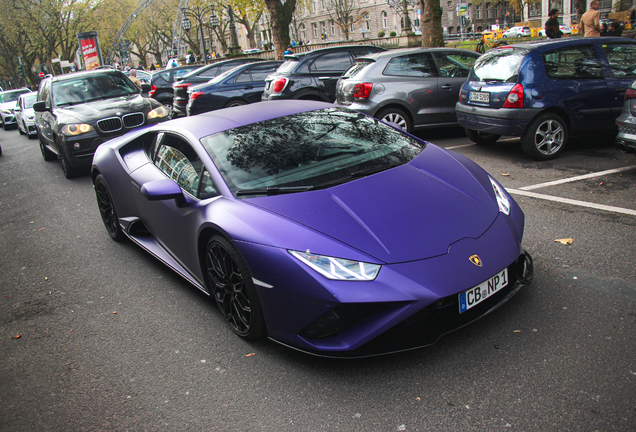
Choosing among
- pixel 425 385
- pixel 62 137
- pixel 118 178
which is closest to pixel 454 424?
pixel 425 385

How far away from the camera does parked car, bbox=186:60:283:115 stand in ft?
45.0

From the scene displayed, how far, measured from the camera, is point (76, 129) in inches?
363

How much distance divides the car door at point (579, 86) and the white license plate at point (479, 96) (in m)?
0.72

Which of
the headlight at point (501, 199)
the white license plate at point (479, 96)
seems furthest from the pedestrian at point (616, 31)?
the headlight at point (501, 199)

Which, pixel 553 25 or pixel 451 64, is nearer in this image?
pixel 451 64

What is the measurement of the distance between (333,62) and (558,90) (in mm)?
6080

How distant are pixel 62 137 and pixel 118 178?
16.6 feet

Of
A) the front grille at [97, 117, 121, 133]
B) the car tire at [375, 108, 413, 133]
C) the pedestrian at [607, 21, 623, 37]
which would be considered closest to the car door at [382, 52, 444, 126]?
the car tire at [375, 108, 413, 133]

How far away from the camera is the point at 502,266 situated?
2945 millimetres

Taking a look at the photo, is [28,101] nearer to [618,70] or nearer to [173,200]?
[173,200]

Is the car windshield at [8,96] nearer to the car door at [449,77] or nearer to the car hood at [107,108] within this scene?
the car hood at [107,108]

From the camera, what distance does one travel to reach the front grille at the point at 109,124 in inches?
368

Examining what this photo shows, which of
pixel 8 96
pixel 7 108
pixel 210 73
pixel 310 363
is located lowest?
pixel 310 363

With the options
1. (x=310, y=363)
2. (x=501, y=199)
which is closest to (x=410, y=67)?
(x=501, y=199)
